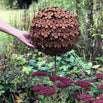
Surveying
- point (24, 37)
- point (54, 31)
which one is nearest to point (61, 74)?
point (24, 37)

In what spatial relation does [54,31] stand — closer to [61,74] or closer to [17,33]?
[17,33]

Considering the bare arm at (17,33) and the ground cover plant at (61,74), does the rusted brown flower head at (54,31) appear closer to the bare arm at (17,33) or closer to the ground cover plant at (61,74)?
the bare arm at (17,33)

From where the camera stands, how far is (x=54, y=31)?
1.88 m

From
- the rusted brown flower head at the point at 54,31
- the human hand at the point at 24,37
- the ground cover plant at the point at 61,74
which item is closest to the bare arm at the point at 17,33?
the human hand at the point at 24,37

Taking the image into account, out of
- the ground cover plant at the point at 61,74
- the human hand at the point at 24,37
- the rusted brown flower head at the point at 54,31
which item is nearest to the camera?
the rusted brown flower head at the point at 54,31

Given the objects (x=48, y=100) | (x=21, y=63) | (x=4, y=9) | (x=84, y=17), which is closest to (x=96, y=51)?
(x=84, y=17)

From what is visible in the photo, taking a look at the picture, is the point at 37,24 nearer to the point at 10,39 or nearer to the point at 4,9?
the point at 10,39

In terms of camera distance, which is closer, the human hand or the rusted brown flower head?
the rusted brown flower head

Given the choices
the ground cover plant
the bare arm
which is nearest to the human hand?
the bare arm

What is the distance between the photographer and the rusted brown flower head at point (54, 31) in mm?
1879

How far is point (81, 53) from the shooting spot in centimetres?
400

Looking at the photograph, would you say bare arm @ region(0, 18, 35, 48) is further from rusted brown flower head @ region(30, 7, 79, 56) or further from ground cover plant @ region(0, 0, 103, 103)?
ground cover plant @ region(0, 0, 103, 103)

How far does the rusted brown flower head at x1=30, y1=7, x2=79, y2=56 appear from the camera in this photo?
1.88 metres

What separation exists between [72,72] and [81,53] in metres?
0.74
